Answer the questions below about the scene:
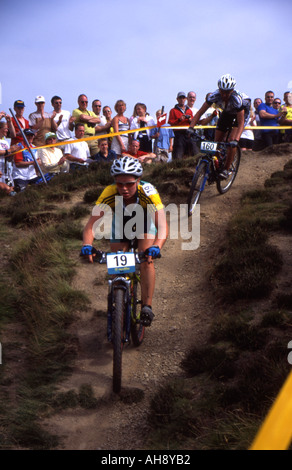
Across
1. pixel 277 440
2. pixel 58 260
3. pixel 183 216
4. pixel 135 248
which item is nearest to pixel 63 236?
pixel 58 260

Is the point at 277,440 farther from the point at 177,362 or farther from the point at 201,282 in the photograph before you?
the point at 201,282

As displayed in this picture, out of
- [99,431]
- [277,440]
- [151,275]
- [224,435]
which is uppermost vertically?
[277,440]

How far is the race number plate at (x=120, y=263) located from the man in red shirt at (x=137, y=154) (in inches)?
316

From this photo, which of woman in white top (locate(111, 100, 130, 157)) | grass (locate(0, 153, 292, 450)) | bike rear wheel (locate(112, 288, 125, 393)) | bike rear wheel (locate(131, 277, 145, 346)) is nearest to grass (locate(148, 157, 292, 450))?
grass (locate(0, 153, 292, 450))

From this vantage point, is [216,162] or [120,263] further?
[216,162]

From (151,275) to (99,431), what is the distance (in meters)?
1.98

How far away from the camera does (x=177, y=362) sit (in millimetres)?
6148

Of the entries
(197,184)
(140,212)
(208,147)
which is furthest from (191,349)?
(208,147)

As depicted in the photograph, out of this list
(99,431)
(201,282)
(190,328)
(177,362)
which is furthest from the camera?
(201,282)

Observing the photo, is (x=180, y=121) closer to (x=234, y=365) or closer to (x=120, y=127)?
(x=120, y=127)

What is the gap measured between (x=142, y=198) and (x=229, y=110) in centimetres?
500

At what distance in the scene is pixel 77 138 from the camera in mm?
13266

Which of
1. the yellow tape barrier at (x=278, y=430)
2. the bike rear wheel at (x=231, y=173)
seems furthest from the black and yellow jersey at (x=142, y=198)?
the bike rear wheel at (x=231, y=173)

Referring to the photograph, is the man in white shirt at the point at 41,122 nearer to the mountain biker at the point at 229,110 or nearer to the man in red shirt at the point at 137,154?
the man in red shirt at the point at 137,154
